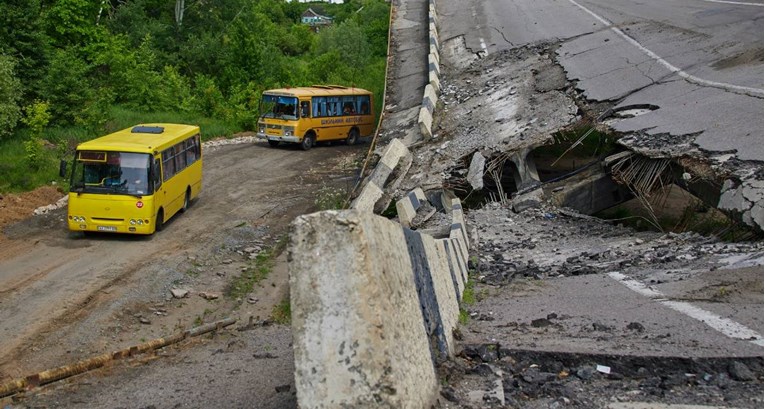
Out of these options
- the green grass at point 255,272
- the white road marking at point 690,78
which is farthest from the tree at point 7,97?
the white road marking at point 690,78

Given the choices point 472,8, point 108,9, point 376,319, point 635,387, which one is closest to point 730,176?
point 635,387

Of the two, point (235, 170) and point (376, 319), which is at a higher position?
point (376, 319)

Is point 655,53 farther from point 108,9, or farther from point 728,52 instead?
point 108,9

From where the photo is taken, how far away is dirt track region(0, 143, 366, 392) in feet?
43.1

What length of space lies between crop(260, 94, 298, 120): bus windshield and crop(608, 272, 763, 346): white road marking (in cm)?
2568

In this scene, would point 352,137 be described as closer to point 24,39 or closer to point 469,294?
point 24,39

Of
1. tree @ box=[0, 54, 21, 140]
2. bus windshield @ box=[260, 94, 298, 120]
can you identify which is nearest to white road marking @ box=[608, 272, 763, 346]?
tree @ box=[0, 54, 21, 140]

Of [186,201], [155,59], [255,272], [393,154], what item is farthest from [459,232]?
[155,59]

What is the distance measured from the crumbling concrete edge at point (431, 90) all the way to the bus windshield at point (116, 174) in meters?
6.54

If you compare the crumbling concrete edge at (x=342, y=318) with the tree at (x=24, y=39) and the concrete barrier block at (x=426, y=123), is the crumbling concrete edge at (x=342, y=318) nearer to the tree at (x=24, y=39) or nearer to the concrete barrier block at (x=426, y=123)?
the concrete barrier block at (x=426, y=123)

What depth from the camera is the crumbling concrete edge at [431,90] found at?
20.6 meters

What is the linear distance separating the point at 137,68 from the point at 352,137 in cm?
978

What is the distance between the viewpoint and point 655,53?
70.9ft

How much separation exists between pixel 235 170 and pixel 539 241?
1736cm
